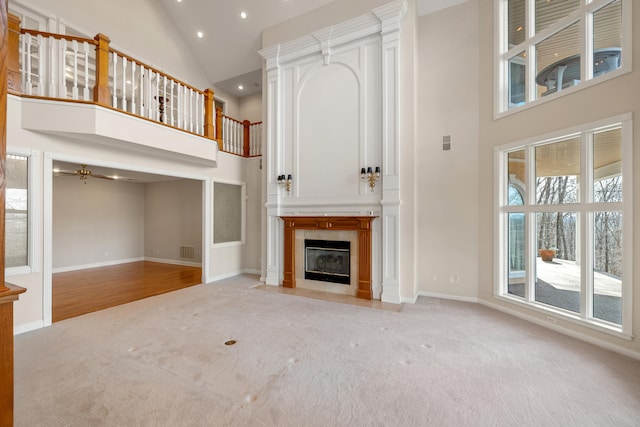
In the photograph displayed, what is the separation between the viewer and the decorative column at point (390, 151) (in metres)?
4.54

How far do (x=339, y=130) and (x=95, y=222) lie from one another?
745 centimetres

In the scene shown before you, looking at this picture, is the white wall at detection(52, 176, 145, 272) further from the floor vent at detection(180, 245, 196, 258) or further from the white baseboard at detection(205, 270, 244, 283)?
the white baseboard at detection(205, 270, 244, 283)

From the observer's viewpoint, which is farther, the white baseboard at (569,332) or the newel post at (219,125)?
the newel post at (219,125)

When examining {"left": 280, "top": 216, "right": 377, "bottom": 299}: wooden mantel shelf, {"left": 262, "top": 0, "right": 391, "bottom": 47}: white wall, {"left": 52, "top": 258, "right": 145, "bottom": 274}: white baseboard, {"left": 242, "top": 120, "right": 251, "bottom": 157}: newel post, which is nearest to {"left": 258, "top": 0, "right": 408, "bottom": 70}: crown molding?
{"left": 262, "top": 0, "right": 391, "bottom": 47}: white wall

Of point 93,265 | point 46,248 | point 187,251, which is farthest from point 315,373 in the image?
point 93,265

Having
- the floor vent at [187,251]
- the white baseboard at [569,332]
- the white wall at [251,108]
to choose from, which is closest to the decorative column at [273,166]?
the white wall at [251,108]

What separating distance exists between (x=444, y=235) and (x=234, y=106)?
7.01 meters

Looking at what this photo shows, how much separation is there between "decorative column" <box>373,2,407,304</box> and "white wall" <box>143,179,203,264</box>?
5.60 m

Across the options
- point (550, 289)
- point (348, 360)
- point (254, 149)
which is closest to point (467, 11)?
point (550, 289)

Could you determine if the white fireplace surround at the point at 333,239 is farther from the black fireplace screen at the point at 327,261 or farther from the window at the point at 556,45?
the window at the point at 556,45

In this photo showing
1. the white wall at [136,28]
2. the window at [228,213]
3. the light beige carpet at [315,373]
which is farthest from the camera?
the window at [228,213]

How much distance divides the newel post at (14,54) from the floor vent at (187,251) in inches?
208

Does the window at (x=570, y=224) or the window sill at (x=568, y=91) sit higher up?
the window sill at (x=568, y=91)

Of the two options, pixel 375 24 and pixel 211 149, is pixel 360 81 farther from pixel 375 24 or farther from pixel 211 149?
pixel 211 149
